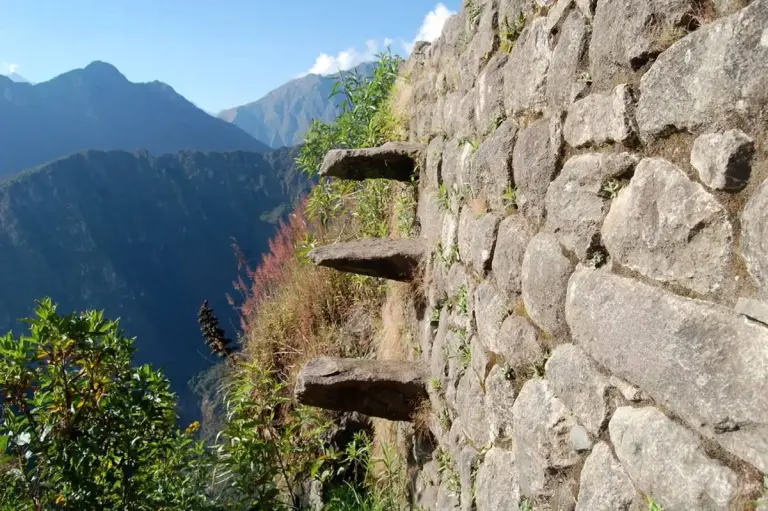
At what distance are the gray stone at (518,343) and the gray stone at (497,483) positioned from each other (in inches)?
11.6

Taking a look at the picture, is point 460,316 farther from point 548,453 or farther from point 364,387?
point 548,453

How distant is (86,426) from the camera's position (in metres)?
2.63

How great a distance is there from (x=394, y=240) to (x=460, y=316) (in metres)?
1.07

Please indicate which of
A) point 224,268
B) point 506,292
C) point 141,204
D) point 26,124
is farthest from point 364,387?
point 26,124

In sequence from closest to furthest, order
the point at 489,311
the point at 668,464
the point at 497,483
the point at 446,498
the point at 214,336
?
the point at 668,464, the point at 497,483, the point at 489,311, the point at 446,498, the point at 214,336

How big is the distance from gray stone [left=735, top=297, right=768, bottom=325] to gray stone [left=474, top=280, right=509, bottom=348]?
36.4 inches

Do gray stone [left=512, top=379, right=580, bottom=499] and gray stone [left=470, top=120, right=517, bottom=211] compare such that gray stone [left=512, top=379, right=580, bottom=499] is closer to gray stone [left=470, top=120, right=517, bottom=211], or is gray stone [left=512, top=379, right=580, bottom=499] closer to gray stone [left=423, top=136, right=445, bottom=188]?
gray stone [left=470, top=120, right=517, bottom=211]

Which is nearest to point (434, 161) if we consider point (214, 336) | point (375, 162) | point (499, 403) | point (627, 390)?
point (375, 162)

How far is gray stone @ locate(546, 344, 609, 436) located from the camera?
1.16 metres

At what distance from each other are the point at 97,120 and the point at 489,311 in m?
116

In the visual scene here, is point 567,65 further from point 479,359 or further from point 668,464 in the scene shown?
point 479,359

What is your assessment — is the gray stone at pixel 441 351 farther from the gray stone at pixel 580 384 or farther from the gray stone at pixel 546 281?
the gray stone at pixel 580 384

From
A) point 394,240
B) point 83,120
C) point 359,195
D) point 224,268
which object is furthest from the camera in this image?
point 83,120

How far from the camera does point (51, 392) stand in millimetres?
2697
